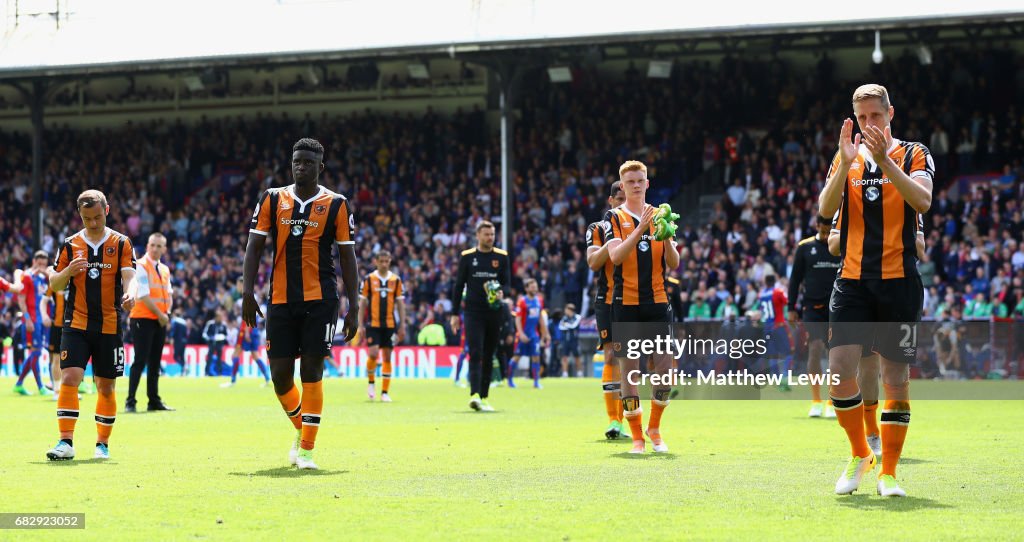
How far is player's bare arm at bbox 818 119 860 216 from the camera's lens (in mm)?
7289

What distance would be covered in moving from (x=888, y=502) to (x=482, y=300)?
35.2ft

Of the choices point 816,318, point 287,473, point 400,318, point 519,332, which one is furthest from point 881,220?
point 519,332

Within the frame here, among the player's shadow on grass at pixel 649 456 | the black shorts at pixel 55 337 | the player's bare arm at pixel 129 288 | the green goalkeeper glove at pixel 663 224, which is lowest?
the player's shadow on grass at pixel 649 456

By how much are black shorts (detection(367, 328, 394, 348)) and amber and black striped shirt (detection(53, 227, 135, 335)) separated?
33.8ft

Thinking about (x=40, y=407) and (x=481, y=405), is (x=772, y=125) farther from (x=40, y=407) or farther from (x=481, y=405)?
(x=40, y=407)

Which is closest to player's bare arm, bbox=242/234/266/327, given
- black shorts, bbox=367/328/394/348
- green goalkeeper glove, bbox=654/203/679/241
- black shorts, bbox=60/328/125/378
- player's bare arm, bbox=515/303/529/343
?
black shorts, bbox=60/328/125/378

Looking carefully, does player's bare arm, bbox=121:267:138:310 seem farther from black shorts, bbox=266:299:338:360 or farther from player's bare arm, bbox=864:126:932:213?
player's bare arm, bbox=864:126:932:213

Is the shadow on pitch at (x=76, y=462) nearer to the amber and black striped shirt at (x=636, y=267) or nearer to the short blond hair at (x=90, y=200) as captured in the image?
the short blond hair at (x=90, y=200)

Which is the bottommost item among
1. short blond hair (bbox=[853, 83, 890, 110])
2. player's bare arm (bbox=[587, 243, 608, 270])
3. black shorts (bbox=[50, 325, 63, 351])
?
black shorts (bbox=[50, 325, 63, 351])

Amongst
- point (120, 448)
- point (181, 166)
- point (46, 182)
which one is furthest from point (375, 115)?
point (120, 448)

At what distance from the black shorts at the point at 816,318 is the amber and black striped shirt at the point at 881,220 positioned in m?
7.32

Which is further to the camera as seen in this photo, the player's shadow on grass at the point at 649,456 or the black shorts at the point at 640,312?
the black shorts at the point at 640,312

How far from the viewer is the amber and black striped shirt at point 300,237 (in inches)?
371

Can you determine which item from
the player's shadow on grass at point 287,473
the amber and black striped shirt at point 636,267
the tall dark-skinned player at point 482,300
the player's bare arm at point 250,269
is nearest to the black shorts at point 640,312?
the amber and black striped shirt at point 636,267
